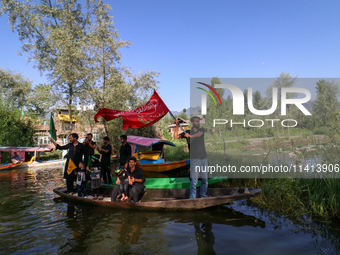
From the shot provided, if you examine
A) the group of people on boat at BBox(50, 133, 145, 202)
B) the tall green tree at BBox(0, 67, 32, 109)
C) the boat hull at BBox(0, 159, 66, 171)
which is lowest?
the boat hull at BBox(0, 159, 66, 171)

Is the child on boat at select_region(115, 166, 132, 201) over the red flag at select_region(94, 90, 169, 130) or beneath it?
beneath

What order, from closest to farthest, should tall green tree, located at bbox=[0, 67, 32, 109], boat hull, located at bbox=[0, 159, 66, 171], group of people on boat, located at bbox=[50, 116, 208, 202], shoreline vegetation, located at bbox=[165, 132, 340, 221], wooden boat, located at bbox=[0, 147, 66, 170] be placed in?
shoreline vegetation, located at bbox=[165, 132, 340, 221] → group of people on boat, located at bbox=[50, 116, 208, 202] → boat hull, located at bbox=[0, 159, 66, 171] → wooden boat, located at bbox=[0, 147, 66, 170] → tall green tree, located at bbox=[0, 67, 32, 109]

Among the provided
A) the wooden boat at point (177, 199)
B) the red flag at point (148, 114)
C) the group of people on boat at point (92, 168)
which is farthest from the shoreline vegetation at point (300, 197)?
the red flag at point (148, 114)

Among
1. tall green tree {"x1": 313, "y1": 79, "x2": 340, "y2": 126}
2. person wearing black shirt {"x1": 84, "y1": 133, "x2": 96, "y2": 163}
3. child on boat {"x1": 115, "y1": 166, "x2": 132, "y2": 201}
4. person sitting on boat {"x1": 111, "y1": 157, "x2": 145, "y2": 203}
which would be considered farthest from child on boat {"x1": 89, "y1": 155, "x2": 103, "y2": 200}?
tall green tree {"x1": 313, "y1": 79, "x2": 340, "y2": 126}

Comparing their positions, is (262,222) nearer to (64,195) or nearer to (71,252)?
(71,252)

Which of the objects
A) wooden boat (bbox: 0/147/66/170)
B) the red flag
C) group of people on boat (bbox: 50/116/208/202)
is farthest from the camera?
wooden boat (bbox: 0/147/66/170)

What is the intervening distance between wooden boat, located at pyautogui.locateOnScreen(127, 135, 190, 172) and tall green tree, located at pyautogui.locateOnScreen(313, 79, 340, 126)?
8634 mm

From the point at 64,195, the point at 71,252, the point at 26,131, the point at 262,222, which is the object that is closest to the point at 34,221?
the point at 64,195

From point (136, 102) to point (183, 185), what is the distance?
18342mm

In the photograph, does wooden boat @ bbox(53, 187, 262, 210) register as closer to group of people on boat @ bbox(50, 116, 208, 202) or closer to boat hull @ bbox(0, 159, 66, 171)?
group of people on boat @ bbox(50, 116, 208, 202)

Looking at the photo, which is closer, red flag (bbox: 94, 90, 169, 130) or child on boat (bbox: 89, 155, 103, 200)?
child on boat (bbox: 89, 155, 103, 200)

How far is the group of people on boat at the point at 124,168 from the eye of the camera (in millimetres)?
6402

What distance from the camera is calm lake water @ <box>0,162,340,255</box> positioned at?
475 centimetres

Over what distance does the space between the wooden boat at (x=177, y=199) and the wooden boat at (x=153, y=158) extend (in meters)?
6.61
